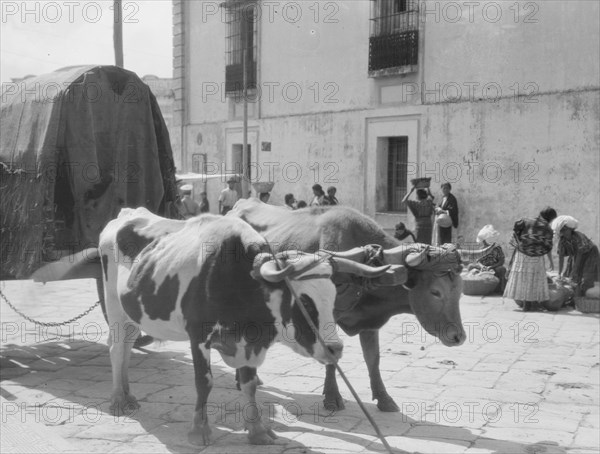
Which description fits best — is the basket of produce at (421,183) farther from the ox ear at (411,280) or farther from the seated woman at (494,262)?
the ox ear at (411,280)

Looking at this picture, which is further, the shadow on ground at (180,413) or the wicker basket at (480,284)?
the wicker basket at (480,284)

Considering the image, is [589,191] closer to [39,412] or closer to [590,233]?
[590,233]

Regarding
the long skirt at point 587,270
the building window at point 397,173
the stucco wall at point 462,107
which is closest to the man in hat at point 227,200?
the stucco wall at point 462,107

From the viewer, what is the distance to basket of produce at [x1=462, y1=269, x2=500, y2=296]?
41.3 ft

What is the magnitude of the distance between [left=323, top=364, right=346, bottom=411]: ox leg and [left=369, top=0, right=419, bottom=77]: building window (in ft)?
37.2

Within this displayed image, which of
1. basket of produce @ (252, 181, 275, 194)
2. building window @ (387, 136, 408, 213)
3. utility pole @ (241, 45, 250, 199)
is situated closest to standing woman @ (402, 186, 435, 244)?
building window @ (387, 136, 408, 213)

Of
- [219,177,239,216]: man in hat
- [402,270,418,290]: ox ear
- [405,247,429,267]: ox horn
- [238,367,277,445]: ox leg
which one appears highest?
[405,247,429,267]: ox horn

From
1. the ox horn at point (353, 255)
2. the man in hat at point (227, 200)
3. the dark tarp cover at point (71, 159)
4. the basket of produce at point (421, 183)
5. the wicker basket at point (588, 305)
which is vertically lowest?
the wicker basket at point (588, 305)

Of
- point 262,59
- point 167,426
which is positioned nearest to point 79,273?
point 167,426

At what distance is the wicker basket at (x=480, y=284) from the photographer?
12.6 metres

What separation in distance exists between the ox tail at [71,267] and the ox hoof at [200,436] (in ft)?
8.31

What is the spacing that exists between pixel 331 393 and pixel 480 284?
6.77 meters

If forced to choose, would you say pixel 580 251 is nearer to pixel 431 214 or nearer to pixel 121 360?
pixel 431 214

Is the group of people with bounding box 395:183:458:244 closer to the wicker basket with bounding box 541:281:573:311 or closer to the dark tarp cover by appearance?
the wicker basket with bounding box 541:281:573:311
